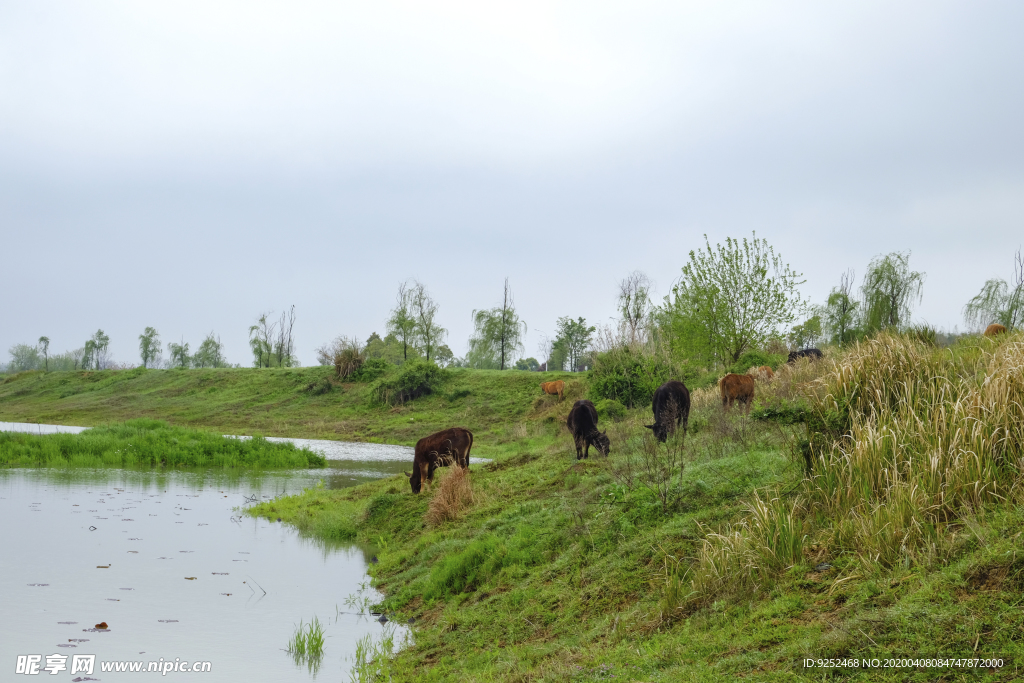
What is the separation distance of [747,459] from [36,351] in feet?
→ 469

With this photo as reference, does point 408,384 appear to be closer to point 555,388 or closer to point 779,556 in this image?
point 555,388

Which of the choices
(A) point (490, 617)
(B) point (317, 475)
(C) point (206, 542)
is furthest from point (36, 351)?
(A) point (490, 617)

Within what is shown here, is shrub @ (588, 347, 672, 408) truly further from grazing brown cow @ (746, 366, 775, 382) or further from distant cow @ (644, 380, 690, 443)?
distant cow @ (644, 380, 690, 443)

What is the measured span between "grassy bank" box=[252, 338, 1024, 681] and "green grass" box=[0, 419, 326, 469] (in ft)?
58.3

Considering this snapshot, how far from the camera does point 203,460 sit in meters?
26.6

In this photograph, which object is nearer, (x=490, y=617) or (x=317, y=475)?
(x=490, y=617)

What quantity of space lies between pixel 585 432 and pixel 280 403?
41.8 m

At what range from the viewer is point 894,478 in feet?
21.4

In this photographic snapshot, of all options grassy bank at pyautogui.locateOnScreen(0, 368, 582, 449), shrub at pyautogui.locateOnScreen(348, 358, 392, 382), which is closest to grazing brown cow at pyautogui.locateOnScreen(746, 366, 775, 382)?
grassy bank at pyautogui.locateOnScreen(0, 368, 582, 449)

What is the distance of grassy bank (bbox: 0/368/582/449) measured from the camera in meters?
42.3

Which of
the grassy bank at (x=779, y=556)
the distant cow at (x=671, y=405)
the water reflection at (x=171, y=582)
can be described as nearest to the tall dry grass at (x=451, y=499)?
the grassy bank at (x=779, y=556)

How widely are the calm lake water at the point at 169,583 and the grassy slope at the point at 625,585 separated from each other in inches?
37.1

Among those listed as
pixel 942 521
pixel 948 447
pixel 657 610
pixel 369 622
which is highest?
pixel 948 447

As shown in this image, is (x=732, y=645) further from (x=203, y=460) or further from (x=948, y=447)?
(x=203, y=460)
